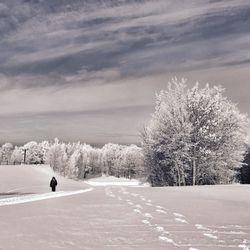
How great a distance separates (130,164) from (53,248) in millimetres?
159253

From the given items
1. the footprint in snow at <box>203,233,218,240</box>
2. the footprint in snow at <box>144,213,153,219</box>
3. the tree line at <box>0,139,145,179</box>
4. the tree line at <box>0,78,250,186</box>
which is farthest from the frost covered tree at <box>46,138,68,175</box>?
the footprint in snow at <box>203,233,218,240</box>

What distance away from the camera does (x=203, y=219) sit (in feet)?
42.3

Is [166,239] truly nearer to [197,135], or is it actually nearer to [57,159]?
[197,135]

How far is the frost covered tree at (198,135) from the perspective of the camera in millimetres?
48906

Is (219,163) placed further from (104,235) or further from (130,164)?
(130,164)

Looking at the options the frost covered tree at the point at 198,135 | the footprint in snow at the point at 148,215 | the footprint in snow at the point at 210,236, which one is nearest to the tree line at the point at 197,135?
the frost covered tree at the point at 198,135

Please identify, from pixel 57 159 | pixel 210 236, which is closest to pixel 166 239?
pixel 210 236

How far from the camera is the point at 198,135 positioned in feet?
162

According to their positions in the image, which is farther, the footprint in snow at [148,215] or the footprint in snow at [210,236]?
the footprint in snow at [148,215]

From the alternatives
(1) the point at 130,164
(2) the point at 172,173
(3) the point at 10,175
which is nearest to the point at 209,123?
(2) the point at 172,173

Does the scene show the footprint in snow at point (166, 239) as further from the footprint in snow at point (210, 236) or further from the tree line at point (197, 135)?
the tree line at point (197, 135)

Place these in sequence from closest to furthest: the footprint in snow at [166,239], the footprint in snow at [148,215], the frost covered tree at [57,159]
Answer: the footprint in snow at [166,239], the footprint in snow at [148,215], the frost covered tree at [57,159]

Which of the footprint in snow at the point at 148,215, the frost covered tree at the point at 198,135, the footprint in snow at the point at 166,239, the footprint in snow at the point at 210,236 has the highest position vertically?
the frost covered tree at the point at 198,135

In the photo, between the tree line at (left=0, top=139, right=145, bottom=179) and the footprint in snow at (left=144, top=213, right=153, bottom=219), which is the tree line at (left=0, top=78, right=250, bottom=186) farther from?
the tree line at (left=0, top=139, right=145, bottom=179)
